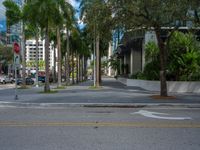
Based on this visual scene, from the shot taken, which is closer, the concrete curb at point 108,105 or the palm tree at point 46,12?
the concrete curb at point 108,105

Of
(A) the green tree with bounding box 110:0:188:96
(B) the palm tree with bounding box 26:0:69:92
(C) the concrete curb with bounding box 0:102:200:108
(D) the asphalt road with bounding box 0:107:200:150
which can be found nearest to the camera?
(D) the asphalt road with bounding box 0:107:200:150

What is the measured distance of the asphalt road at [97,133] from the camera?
9.57 meters

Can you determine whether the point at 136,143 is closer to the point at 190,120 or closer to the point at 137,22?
the point at 190,120

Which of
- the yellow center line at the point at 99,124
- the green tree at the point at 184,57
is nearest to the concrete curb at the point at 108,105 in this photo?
the yellow center line at the point at 99,124

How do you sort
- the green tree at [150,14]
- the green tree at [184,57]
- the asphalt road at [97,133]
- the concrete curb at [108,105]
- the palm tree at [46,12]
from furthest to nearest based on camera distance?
the green tree at [184,57] → the palm tree at [46,12] → the green tree at [150,14] → the concrete curb at [108,105] → the asphalt road at [97,133]

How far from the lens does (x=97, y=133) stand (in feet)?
37.3

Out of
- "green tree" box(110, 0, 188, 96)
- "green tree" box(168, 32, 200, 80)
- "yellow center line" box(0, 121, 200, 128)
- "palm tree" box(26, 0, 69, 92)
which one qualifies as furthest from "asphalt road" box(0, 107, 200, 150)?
"green tree" box(168, 32, 200, 80)

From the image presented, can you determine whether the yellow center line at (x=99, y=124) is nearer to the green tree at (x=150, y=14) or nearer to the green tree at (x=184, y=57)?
the green tree at (x=150, y=14)

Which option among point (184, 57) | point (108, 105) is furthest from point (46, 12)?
point (108, 105)

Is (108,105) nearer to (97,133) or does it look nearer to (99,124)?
(99,124)

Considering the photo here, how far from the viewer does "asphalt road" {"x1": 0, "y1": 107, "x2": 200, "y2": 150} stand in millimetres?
9570

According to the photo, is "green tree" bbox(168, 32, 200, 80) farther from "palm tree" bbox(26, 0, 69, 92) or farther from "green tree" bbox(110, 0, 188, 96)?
"palm tree" bbox(26, 0, 69, 92)

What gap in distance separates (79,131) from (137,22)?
14.3 metres

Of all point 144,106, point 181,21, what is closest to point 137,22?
point 181,21
